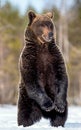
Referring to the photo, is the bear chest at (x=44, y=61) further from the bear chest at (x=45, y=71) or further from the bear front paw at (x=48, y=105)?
the bear front paw at (x=48, y=105)

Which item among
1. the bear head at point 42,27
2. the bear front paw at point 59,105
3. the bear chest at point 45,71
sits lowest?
the bear front paw at point 59,105

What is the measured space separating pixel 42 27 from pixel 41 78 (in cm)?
A: 83

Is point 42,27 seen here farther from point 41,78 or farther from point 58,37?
point 58,37

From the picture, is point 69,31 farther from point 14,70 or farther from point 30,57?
point 30,57

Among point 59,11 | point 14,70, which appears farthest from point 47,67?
point 59,11

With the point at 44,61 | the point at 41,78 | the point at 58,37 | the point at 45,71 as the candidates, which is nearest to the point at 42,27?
the point at 44,61

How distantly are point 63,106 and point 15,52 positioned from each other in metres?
49.6

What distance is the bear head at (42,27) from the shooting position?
9.37 meters

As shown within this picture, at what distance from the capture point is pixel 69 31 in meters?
57.4

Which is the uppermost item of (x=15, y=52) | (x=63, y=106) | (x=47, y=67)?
(x=47, y=67)

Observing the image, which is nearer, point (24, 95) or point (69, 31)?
point (24, 95)

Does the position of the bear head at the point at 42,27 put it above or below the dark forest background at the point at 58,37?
above

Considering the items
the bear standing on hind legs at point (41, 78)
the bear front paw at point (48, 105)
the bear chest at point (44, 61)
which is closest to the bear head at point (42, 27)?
the bear standing on hind legs at point (41, 78)

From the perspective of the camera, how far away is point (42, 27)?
372 inches
